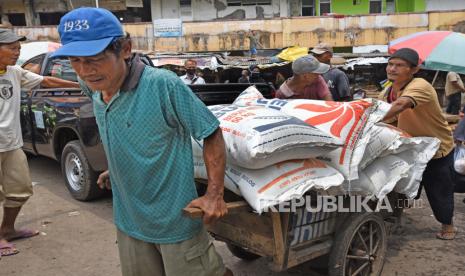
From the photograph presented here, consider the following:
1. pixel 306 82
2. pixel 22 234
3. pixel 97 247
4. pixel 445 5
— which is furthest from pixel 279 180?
pixel 445 5

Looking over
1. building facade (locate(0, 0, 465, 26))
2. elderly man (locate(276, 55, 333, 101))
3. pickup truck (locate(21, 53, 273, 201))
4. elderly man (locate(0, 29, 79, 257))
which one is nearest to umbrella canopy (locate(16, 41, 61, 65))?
pickup truck (locate(21, 53, 273, 201))

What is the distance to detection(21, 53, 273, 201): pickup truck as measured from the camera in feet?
14.8

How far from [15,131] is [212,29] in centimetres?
2219

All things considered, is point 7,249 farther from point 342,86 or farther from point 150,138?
point 342,86

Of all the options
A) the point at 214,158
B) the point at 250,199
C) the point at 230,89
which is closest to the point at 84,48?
the point at 214,158

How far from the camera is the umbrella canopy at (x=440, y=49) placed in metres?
8.62

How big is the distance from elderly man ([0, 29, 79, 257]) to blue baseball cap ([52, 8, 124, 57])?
2092 mm

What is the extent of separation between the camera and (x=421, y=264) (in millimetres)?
3527

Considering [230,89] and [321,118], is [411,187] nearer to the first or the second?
[321,118]

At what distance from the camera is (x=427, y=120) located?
3590mm

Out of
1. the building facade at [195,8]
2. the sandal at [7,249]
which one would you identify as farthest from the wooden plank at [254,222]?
the building facade at [195,8]

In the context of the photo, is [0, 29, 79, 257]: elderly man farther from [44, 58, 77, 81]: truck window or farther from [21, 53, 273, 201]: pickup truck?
[44, 58, 77, 81]: truck window

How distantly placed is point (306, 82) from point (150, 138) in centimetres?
265

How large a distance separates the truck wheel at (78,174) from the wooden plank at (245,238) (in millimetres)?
2579
